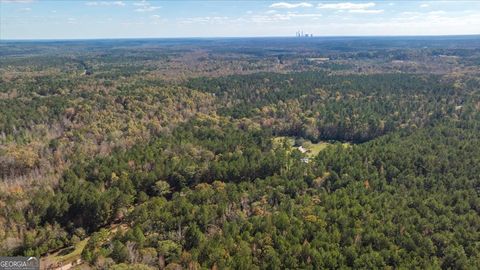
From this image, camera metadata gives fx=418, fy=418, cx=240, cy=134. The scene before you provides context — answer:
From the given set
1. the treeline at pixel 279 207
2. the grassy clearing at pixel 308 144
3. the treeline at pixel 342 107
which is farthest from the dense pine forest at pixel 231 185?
the treeline at pixel 342 107

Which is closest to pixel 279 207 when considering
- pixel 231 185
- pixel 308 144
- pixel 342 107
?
pixel 231 185

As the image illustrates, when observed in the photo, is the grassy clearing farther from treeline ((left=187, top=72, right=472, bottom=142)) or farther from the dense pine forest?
treeline ((left=187, top=72, right=472, bottom=142))

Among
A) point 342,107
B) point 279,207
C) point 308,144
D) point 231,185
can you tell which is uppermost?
point 342,107

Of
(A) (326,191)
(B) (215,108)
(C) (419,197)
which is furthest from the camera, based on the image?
(B) (215,108)

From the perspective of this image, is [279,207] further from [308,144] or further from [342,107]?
[342,107]

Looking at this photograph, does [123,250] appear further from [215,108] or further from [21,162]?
[215,108]

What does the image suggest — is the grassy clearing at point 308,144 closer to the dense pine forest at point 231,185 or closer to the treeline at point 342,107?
the dense pine forest at point 231,185

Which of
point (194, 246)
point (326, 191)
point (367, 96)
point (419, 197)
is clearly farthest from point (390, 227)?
point (367, 96)

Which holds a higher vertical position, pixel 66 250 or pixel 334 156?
pixel 334 156
